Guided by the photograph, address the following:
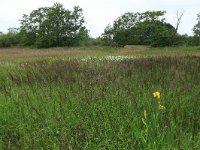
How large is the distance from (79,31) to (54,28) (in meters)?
3.68

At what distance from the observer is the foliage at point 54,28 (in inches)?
1881

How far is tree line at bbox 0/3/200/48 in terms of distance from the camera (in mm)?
48156

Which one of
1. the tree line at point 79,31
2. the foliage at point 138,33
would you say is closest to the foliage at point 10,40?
the tree line at point 79,31

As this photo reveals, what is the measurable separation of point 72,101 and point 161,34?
4773 centimetres

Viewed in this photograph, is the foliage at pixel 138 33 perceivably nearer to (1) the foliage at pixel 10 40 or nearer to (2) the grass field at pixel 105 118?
(1) the foliage at pixel 10 40

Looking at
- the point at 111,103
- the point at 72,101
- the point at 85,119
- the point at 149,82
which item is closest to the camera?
the point at 85,119

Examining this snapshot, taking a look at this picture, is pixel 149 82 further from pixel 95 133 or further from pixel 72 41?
pixel 72 41

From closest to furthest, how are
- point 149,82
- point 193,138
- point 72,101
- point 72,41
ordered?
point 193,138
point 72,101
point 149,82
point 72,41

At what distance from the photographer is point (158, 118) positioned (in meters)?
3.52

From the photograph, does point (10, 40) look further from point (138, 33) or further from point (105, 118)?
point (105, 118)

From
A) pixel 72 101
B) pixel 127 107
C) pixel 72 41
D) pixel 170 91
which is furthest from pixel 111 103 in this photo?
pixel 72 41

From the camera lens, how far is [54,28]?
159 ft

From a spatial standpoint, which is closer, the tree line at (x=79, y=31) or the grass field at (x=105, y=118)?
the grass field at (x=105, y=118)

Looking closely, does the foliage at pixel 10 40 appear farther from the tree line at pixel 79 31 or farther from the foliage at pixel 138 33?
the foliage at pixel 138 33
